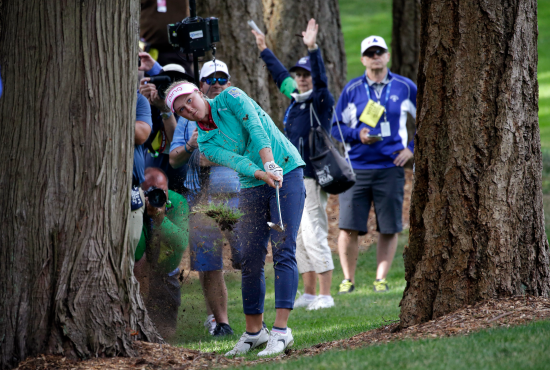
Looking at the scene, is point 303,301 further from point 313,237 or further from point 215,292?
point 215,292

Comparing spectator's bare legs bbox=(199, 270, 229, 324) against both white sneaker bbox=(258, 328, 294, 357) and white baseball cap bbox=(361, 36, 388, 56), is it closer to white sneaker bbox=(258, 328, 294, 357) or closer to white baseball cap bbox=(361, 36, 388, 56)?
white sneaker bbox=(258, 328, 294, 357)

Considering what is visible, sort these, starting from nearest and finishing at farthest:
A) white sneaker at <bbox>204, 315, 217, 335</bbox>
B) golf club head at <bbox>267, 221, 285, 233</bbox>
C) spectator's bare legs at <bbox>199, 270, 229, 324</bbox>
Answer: golf club head at <bbox>267, 221, 285, 233</bbox> < spectator's bare legs at <bbox>199, 270, 229, 324</bbox> < white sneaker at <bbox>204, 315, 217, 335</bbox>

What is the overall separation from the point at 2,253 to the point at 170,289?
195cm

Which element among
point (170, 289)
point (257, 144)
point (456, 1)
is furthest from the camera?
point (170, 289)

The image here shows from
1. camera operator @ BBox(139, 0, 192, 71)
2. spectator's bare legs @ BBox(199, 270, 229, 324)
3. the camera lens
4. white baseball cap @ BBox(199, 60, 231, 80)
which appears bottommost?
spectator's bare legs @ BBox(199, 270, 229, 324)

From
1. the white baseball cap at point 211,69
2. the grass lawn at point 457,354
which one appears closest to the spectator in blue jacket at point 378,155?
the white baseball cap at point 211,69

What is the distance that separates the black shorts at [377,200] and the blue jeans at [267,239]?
2.67 m

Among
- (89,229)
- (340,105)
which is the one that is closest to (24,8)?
(89,229)

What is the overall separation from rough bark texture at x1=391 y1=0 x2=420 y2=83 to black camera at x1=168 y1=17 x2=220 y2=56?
7.39 meters

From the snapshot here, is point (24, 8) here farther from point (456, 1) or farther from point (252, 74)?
point (252, 74)

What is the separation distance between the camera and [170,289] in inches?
225

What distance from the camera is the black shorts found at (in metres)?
7.42

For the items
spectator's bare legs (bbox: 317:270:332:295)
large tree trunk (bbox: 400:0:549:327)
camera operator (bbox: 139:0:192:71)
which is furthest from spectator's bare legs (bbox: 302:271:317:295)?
camera operator (bbox: 139:0:192:71)

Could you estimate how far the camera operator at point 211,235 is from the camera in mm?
5566
